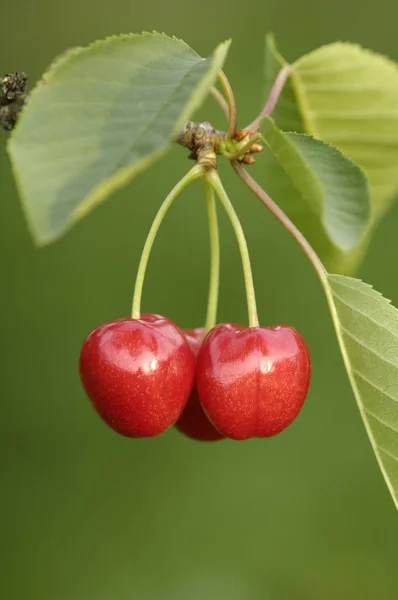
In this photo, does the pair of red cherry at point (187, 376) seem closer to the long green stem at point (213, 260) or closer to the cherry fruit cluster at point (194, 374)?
the cherry fruit cluster at point (194, 374)

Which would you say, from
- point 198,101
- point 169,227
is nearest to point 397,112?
point 198,101

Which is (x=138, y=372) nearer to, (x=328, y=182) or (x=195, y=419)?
(x=195, y=419)

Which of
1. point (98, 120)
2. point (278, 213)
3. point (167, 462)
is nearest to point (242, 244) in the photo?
point (278, 213)

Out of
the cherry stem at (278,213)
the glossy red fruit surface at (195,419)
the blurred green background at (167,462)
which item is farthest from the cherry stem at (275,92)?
the blurred green background at (167,462)

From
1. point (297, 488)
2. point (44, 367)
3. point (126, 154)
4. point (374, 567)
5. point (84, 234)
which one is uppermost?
point (126, 154)

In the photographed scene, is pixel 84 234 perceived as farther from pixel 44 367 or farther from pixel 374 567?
pixel 374 567

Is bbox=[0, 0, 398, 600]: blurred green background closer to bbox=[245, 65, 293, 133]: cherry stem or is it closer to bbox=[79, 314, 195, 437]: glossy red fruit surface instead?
bbox=[245, 65, 293, 133]: cherry stem
